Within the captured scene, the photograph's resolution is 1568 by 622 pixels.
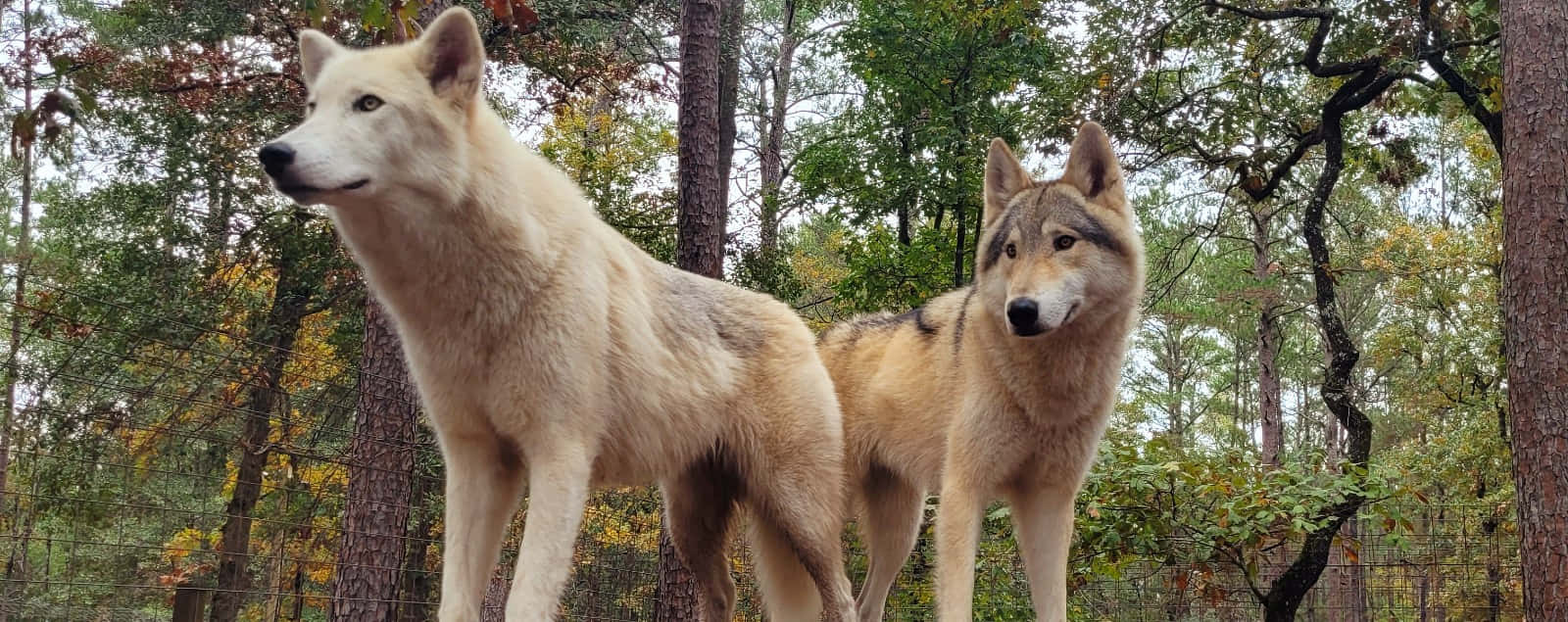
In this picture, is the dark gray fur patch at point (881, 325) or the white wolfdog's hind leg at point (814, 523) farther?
the dark gray fur patch at point (881, 325)

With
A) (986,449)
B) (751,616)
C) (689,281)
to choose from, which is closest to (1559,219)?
(986,449)

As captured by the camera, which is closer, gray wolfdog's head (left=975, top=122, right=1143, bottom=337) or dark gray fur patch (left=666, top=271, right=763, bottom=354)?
gray wolfdog's head (left=975, top=122, right=1143, bottom=337)

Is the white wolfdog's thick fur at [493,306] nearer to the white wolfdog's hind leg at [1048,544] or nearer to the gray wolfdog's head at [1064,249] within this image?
the gray wolfdog's head at [1064,249]

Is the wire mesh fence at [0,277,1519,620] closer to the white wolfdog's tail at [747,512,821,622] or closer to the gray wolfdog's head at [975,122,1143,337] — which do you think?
the white wolfdog's tail at [747,512,821,622]

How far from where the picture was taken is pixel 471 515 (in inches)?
132

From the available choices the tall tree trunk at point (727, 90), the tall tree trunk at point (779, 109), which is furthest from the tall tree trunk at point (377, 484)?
the tall tree trunk at point (779, 109)

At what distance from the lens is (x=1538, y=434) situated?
535cm

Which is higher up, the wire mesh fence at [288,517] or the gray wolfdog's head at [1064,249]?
the gray wolfdog's head at [1064,249]

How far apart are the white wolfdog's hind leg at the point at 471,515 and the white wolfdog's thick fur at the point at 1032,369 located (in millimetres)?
1796

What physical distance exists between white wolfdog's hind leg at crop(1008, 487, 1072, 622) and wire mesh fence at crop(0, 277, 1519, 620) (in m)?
3.80

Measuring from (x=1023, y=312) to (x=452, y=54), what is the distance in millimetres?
2162

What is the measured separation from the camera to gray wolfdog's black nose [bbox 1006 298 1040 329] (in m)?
3.68

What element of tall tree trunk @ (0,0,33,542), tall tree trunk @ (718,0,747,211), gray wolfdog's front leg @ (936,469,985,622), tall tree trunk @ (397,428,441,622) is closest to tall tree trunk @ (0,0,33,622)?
tall tree trunk @ (0,0,33,542)

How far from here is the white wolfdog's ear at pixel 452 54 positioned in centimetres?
306
